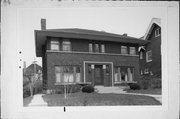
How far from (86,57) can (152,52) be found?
4.94 ft

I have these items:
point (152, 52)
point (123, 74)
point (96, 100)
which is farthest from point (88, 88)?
point (152, 52)

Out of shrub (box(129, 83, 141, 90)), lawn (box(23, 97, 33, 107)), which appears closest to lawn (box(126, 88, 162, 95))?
shrub (box(129, 83, 141, 90))

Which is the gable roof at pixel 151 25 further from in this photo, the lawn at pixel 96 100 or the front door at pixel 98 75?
the lawn at pixel 96 100

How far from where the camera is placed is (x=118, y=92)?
5.82 meters

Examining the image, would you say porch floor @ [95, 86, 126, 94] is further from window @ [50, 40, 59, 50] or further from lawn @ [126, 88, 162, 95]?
window @ [50, 40, 59, 50]

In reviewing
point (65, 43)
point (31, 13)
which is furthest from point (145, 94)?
point (31, 13)

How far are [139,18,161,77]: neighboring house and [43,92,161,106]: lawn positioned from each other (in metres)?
0.62

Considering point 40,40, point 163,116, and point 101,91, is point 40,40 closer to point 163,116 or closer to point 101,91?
point 101,91

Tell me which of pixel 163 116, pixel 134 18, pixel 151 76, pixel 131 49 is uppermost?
pixel 134 18

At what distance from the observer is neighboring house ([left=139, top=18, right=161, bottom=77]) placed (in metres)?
5.73

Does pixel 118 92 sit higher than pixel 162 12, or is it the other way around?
pixel 162 12

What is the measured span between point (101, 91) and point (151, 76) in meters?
1.17

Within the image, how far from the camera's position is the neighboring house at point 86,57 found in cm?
566

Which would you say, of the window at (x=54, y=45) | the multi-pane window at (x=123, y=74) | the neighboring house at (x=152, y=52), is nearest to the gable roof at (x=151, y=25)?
→ the neighboring house at (x=152, y=52)
